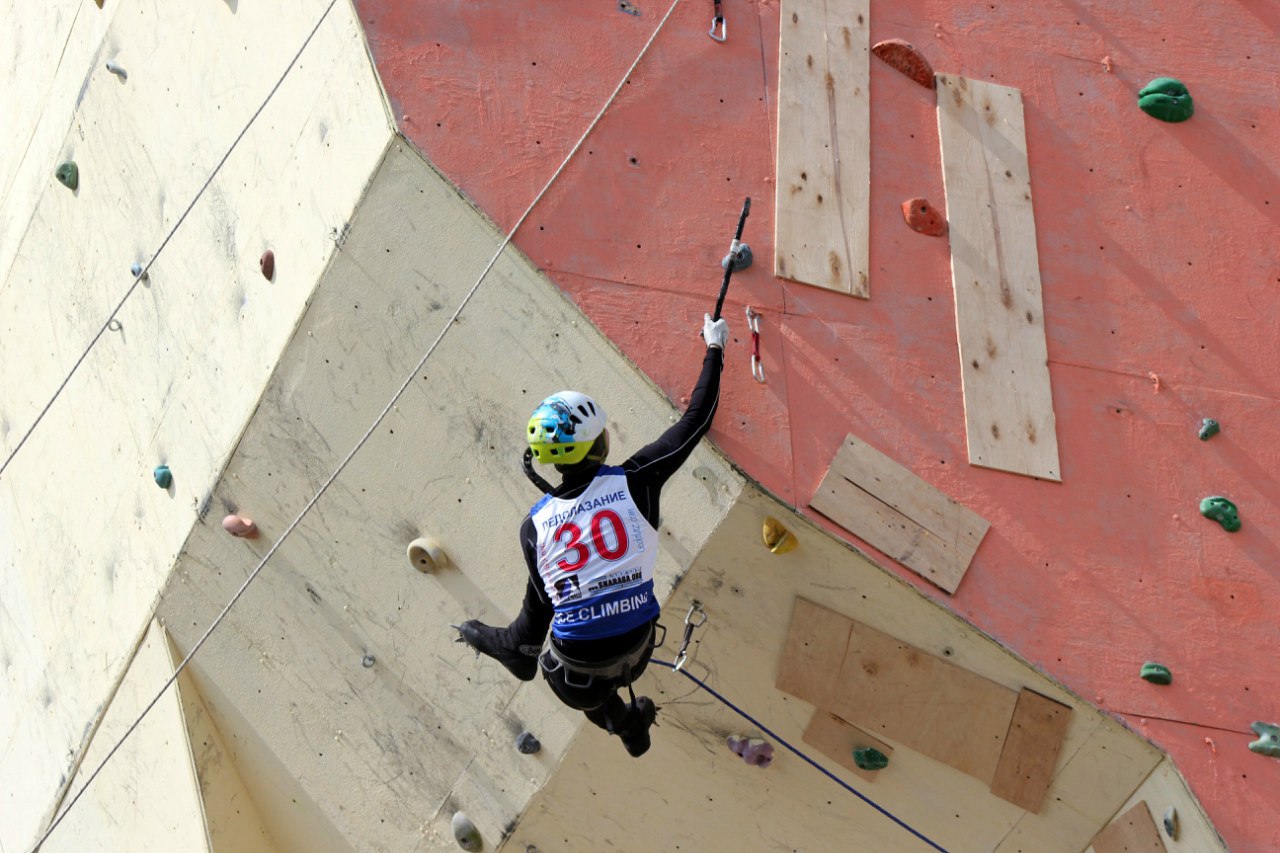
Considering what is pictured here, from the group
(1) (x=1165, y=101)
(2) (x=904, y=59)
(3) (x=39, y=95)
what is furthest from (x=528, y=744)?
(3) (x=39, y=95)

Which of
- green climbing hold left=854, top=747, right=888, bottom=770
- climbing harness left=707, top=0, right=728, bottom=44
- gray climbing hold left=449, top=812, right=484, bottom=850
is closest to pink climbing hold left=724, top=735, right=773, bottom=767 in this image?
green climbing hold left=854, top=747, right=888, bottom=770

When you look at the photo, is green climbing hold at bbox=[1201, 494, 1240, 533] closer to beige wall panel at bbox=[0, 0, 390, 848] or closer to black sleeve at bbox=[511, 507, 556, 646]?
black sleeve at bbox=[511, 507, 556, 646]

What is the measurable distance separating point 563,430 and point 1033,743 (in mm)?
1998

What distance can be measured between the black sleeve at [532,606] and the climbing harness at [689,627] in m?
0.44

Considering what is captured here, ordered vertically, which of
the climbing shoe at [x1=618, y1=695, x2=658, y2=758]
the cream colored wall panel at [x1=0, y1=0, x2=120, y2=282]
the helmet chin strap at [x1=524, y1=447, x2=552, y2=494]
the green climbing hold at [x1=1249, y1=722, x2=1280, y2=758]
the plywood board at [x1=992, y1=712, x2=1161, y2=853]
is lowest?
the green climbing hold at [x1=1249, y1=722, x2=1280, y2=758]

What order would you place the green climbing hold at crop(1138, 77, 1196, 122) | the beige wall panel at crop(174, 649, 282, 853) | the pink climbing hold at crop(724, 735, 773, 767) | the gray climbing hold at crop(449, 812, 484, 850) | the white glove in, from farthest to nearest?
the green climbing hold at crop(1138, 77, 1196, 122) < the beige wall panel at crop(174, 649, 282, 853) < the gray climbing hold at crop(449, 812, 484, 850) < the pink climbing hold at crop(724, 735, 773, 767) < the white glove

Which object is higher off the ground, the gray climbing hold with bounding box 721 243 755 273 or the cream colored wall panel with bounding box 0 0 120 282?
the cream colored wall panel with bounding box 0 0 120 282

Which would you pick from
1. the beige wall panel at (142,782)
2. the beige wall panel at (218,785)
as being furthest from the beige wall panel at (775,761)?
the beige wall panel at (142,782)

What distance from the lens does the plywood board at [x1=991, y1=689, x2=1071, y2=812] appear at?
4691mm

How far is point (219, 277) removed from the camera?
17.5ft

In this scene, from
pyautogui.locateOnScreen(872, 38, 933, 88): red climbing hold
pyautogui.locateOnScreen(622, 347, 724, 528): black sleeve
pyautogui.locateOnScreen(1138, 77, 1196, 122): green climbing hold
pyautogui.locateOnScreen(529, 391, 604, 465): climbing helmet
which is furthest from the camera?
pyautogui.locateOnScreen(1138, 77, 1196, 122): green climbing hold

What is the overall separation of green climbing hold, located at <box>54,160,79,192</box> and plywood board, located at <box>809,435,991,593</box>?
3.65m

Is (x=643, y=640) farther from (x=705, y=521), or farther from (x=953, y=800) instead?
(x=953, y=800)

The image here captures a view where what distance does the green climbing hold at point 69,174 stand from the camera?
6102mm
